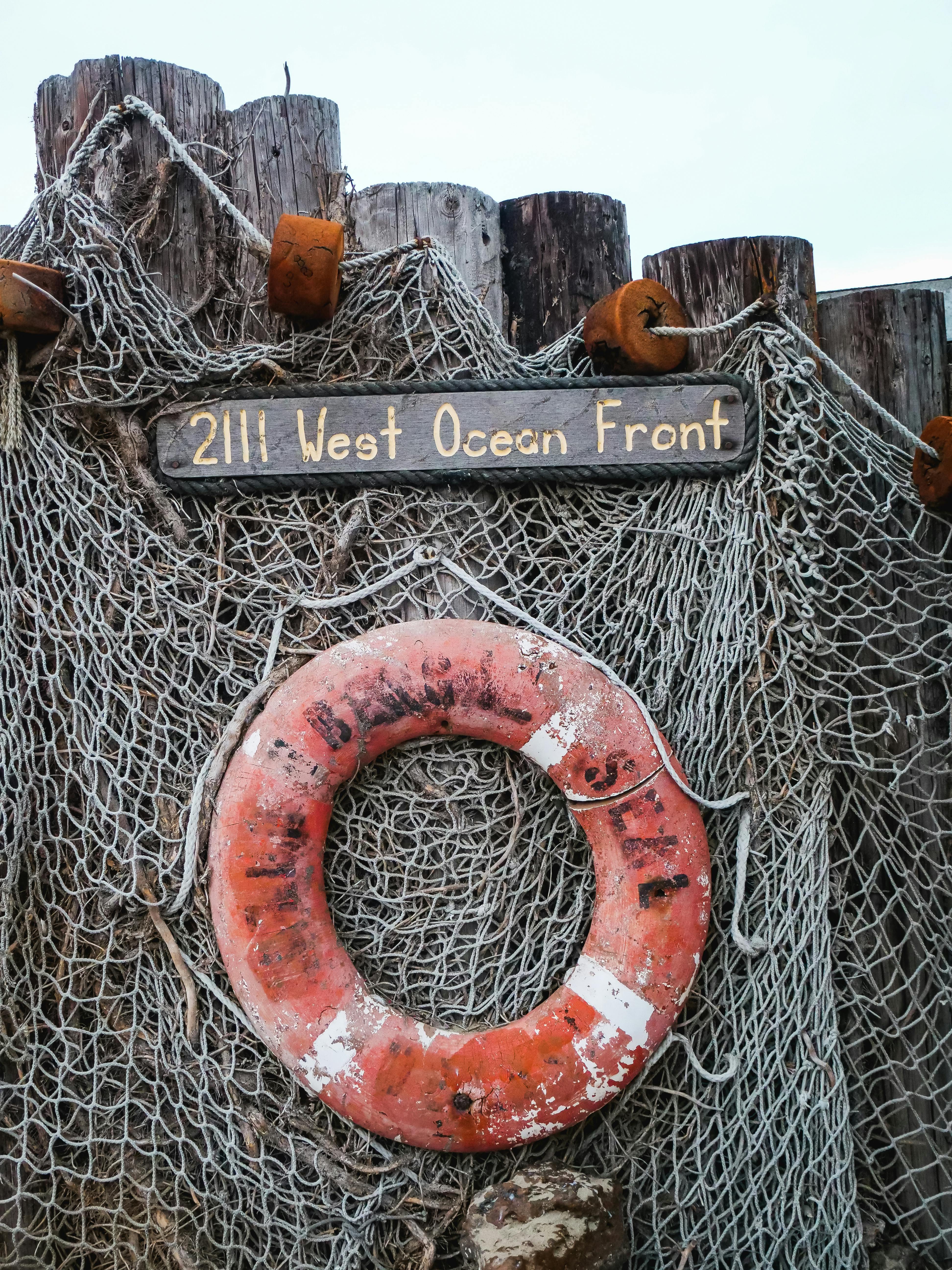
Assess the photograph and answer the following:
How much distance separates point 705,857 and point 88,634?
3.79 feet

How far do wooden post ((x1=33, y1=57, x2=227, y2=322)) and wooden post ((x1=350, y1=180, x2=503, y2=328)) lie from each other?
28 centimetres

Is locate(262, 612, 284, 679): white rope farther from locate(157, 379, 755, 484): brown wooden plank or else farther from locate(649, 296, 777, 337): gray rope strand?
locate(649, 296, 777, 337): gray rope strand

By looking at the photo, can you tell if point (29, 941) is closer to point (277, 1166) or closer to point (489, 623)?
point (277, 1166)

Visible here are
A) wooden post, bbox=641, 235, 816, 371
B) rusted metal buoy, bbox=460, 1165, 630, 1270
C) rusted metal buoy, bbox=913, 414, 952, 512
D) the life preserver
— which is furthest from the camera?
wooden post, bbox=641, 235, 816, 371

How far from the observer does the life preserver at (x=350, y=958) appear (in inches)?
59.2

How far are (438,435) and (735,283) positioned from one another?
64 centimetres

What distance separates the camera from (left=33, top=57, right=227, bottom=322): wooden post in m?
1.72

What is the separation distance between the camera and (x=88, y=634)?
1.66m

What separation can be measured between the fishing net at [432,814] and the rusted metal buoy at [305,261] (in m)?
0.10

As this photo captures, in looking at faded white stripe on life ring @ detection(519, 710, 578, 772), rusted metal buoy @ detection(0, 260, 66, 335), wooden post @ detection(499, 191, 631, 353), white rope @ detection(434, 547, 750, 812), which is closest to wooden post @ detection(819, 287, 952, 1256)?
white rope @ detection(434, 547, 750, 812)

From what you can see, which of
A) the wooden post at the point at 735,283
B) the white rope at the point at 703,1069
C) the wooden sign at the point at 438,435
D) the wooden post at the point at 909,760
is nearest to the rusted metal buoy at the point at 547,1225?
the white rope at the point at 703,1069

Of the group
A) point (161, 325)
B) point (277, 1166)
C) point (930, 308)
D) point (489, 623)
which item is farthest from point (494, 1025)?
point (930, 308)

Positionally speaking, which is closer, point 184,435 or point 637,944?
point 637,944

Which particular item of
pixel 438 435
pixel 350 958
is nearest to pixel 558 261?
pixel 438 435
